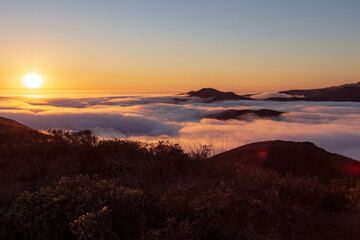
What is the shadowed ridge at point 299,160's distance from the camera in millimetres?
8438

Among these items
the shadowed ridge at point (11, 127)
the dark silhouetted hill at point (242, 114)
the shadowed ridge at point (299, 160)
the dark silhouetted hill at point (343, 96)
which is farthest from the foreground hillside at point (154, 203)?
the dark silhouetted hill at point (343, 96)

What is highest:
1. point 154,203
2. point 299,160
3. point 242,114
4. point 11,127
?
point 11,127

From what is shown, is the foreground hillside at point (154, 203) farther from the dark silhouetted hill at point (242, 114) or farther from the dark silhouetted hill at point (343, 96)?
the dark silhouetted hill at point (343, 96)

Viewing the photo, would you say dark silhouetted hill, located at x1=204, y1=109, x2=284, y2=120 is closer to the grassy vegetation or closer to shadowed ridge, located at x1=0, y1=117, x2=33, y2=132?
shadowed ridge, located at x1=0, y1=117, x2=33, y2=132

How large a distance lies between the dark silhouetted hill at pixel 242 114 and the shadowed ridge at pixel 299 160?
122943 millimetres

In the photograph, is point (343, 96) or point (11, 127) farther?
point (343, 96)

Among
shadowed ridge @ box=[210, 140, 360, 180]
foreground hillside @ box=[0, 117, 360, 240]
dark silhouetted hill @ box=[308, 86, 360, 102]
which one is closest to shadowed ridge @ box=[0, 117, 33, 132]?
foreground hillside @ box=[0, 117, 360, 240]

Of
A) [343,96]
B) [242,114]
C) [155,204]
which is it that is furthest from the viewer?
[343,96]

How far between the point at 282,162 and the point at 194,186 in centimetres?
700

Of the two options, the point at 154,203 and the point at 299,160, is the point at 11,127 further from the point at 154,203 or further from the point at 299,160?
the point at 299,160

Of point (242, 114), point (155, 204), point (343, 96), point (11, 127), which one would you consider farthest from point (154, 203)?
point (343, 96)

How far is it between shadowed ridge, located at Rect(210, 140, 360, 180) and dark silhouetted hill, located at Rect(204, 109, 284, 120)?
123 metres

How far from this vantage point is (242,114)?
137 m

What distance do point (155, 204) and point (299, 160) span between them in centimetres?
812
